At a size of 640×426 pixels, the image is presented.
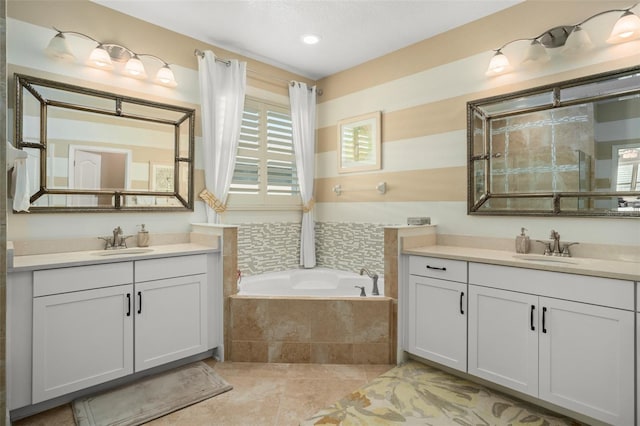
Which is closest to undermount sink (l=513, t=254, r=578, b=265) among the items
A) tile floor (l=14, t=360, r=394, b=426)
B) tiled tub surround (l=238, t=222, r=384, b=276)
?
tile floor (l=14, t=360, r=394, b=426)

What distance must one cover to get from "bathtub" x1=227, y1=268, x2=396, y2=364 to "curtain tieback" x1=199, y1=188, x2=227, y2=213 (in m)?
0.92

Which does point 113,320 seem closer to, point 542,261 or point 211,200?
point 211,200

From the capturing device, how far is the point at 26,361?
1943 mm

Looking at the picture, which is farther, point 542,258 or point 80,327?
point 542,258

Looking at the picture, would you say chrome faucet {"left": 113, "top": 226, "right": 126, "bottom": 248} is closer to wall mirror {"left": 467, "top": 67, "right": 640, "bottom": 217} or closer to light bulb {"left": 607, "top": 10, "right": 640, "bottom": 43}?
wall mirror {"left": 467, "top": 67, "right": 640, "bottom": 217}

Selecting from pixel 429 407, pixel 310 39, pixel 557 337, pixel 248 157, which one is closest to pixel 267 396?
pixel 429 407

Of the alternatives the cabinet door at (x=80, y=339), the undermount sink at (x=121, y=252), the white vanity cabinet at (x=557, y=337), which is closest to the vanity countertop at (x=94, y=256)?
the undermount sink at (x=121, y=252)

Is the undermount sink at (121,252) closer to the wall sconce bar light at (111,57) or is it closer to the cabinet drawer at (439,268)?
the wall sconce bar light at (111,57)

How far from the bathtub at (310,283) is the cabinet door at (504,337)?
1.13m

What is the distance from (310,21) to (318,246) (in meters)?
2.35

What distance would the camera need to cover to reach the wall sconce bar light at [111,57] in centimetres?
245

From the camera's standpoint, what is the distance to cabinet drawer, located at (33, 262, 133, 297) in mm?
1997

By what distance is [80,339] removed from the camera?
6.94ft

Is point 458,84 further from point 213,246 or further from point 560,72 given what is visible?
point 213,246
